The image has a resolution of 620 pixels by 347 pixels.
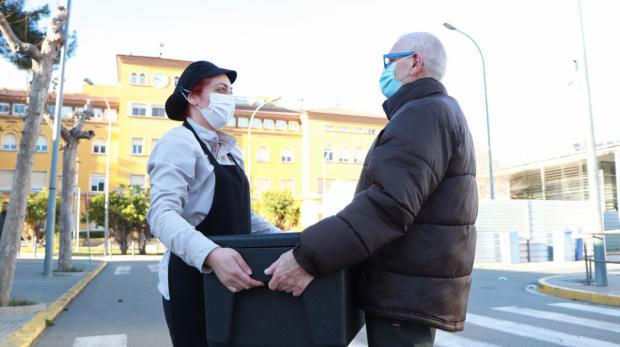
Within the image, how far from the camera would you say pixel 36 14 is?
1235 cm

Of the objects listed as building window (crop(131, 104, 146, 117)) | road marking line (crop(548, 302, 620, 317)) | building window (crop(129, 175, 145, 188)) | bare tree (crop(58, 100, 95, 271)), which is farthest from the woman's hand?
building window (crop(131, 104, 146, 117))

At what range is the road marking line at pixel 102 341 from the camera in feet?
19.7

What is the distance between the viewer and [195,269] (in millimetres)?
2143

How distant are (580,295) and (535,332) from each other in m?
4.45

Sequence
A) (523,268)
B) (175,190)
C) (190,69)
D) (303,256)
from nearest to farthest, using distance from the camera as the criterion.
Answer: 1. (303,256)
2. (175,190)
3. (190,69)
4. (523,268)

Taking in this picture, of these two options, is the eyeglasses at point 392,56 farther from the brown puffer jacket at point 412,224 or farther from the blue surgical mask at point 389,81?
the brown puffer jacket at point 412,224

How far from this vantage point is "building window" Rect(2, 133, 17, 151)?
47.0 meters

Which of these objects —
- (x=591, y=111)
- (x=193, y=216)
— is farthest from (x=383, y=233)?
(x=591, y=111)

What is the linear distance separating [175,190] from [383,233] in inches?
34.1

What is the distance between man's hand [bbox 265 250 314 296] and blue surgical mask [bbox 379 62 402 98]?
2.99ft

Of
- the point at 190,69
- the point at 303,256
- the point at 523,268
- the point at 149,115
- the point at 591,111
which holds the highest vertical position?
the point at 149,115

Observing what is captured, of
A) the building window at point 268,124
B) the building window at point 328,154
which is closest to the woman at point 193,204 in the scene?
the building window at point 268,124

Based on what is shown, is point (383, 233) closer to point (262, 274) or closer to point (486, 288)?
point (262, 274)

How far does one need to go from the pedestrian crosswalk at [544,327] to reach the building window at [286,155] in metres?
45.8
